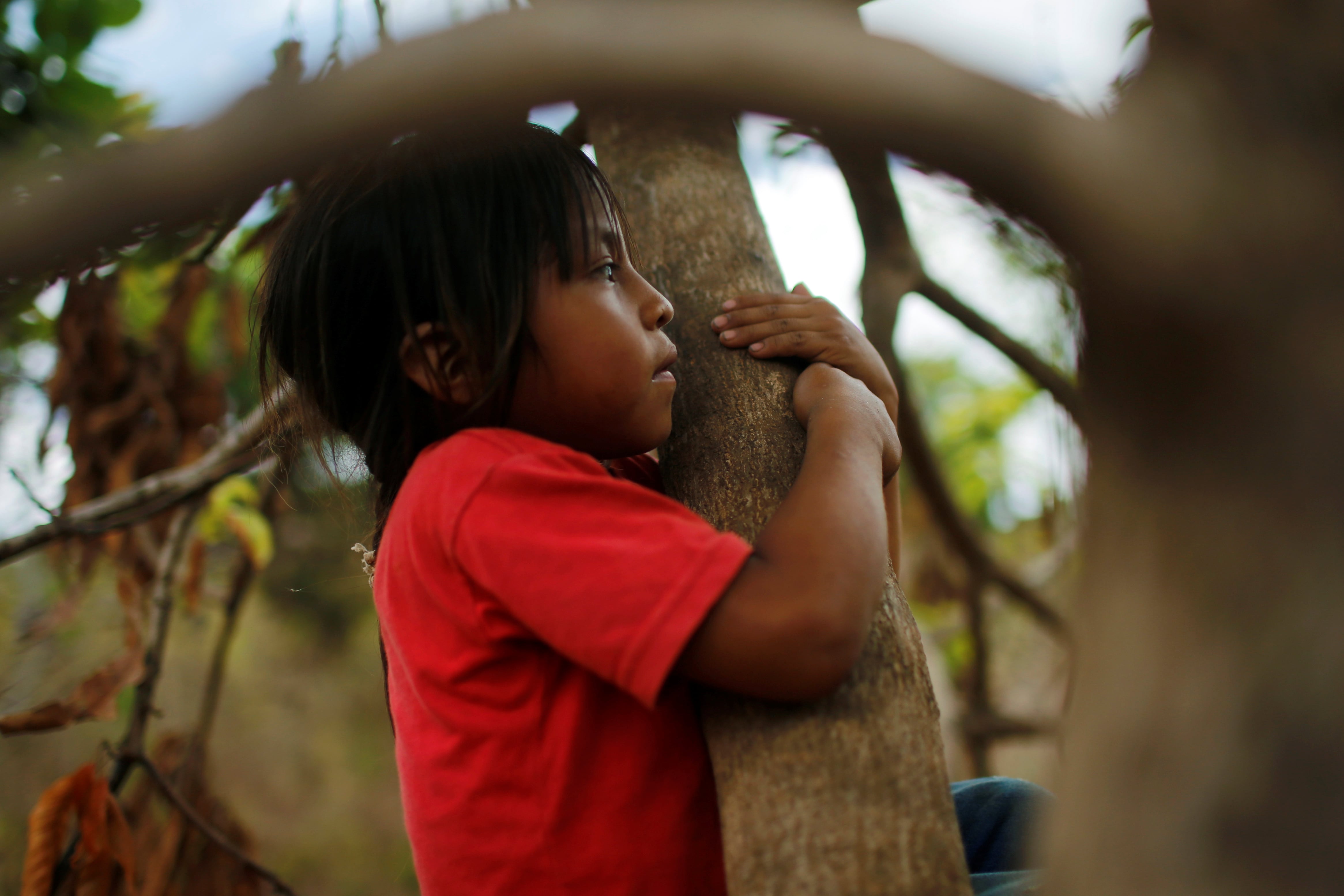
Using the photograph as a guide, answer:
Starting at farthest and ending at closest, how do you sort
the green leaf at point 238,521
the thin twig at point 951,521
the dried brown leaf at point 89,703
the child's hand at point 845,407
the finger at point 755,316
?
the thin twig at point 951,521
the green leaf at point 238,521
the dried brown leaf at point 89,703
the finger at point 755,316
the child's hand at point 845,407

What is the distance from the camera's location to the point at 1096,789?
471 millimetres

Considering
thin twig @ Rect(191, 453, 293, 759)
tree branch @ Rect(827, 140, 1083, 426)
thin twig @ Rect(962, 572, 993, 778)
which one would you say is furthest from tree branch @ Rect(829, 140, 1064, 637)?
thin twig @ Rect(191, 453, 293, 759)

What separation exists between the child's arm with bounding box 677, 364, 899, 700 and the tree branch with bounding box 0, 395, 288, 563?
1204mm

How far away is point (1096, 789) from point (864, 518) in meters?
0.32

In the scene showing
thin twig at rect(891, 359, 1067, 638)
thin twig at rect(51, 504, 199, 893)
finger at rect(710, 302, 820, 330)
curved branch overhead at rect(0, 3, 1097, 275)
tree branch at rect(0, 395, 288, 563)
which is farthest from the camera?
thin twig at rect(891, 359, 1067, 638)

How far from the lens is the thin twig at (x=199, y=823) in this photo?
179cm

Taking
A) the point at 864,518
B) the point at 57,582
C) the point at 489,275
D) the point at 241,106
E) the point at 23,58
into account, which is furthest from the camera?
the point at 57,582

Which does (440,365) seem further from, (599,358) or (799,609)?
(799,609)

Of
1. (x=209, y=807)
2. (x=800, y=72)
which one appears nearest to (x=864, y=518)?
(x=800, y=72)

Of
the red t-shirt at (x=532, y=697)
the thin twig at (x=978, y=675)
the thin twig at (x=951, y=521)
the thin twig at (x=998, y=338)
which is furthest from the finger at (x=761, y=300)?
the thin twig at (x=978, y=675)

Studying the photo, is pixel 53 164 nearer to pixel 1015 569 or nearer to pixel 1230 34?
pixel 1230 34

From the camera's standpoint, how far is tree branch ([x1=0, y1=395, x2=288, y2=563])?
1633 mm

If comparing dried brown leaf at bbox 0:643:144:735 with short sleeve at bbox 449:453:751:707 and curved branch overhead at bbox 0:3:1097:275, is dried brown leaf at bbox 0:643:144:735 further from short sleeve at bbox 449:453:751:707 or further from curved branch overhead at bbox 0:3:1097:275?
curved branch overhead at bbox 0:3:1097:275

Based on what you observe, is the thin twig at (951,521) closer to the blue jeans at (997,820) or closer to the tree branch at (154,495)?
the blue jeans at (997,820)
